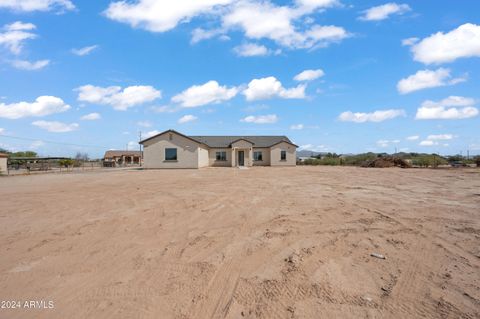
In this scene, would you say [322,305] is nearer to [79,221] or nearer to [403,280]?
[403,280]

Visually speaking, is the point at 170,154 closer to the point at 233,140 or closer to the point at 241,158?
the point at 241,158

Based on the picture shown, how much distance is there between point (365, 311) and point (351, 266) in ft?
3.94

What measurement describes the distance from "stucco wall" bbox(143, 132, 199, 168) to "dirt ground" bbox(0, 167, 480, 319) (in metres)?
24.5

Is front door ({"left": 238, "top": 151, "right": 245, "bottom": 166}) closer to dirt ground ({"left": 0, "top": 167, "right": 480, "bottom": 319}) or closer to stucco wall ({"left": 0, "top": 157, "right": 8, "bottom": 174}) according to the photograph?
stucco wall ({"left": 0, "top": 157, "right": 8, "bottom": 174})

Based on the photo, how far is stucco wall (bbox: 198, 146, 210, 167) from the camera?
33.9 metres

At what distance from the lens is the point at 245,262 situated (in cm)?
473

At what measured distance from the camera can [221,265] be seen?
464 centimetres

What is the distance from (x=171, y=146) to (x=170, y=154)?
828mm

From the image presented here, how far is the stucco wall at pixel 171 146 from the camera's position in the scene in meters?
33.2

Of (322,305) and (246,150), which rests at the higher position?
(246,150)

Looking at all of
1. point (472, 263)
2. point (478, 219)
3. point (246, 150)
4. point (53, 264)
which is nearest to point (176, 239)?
point (53, 264)

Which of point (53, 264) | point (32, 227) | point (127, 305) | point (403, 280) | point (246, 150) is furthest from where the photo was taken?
point (246, 150)

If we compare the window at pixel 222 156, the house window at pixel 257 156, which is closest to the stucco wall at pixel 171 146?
the window at pixel 222 156

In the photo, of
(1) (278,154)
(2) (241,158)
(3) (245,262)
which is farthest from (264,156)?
(3) (245,262)
